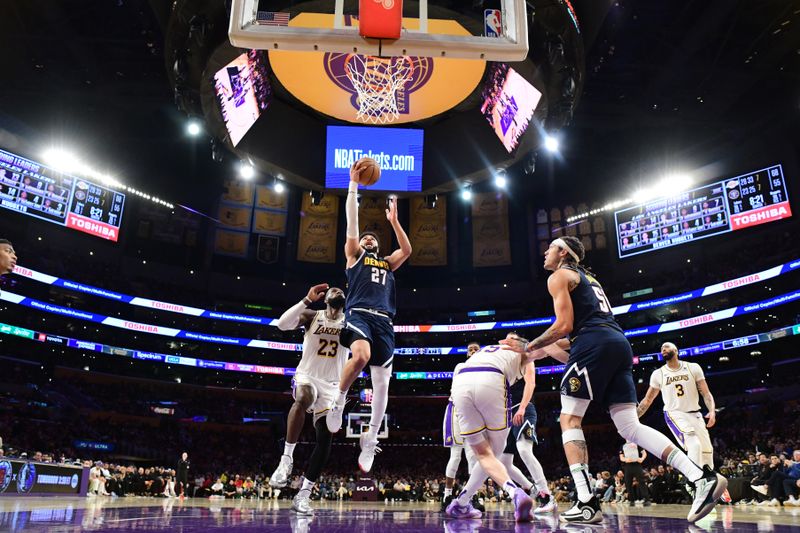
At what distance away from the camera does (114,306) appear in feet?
112

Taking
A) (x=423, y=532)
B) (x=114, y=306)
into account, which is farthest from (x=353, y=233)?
(x=114, y=306)

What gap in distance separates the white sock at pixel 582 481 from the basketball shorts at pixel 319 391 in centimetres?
280

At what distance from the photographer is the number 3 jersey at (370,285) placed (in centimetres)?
622

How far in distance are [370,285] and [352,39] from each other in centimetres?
267

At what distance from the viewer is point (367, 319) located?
6121 millimetres

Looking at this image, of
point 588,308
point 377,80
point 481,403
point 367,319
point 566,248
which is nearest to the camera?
point 588,308

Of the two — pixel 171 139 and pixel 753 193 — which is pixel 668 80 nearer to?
pixel 753 193

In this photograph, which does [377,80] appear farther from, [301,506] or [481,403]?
[301,506]

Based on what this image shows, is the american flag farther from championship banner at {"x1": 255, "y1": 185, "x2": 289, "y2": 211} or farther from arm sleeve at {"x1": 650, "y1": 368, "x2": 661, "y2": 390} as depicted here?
championship banner at {"x1": 255, "y1": 185, "x2": 289, "y2": 211}

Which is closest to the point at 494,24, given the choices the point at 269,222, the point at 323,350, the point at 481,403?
the point at 323,350

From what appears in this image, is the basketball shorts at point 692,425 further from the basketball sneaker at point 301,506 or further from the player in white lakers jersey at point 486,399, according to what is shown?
the basketball sneaker at point 301,506

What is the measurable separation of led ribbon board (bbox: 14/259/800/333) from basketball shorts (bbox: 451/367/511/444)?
944 inches

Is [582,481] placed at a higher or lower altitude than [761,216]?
lower

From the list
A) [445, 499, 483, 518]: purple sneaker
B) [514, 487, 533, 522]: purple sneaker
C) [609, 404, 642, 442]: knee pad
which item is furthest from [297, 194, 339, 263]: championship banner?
[514, 487, 533, 522]: purple sneaker
